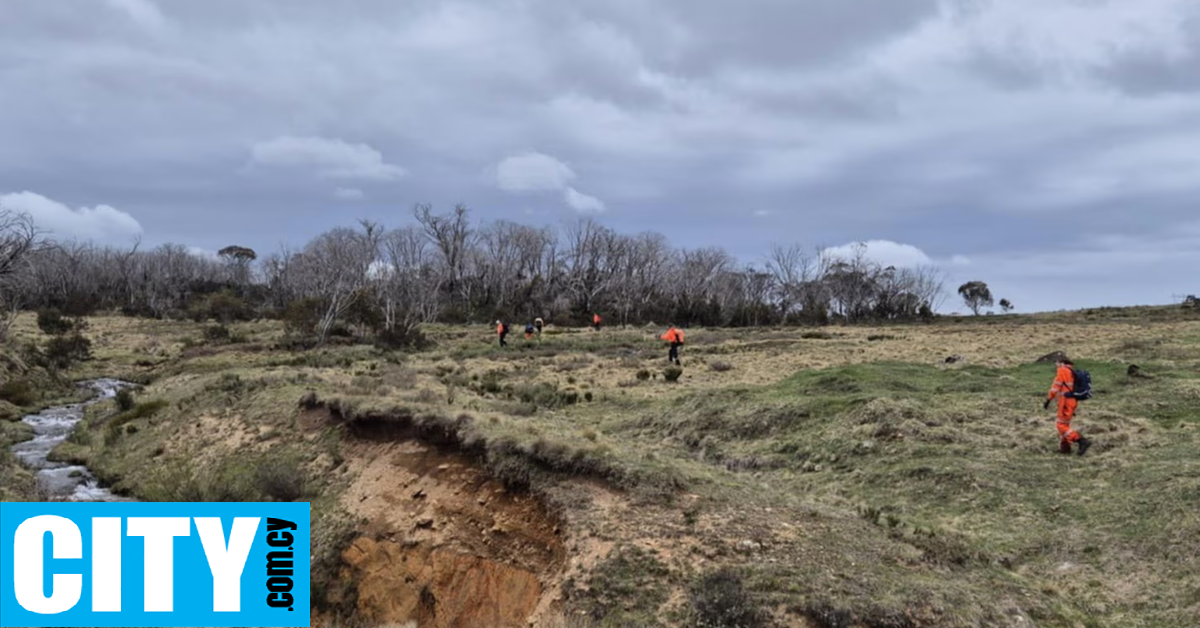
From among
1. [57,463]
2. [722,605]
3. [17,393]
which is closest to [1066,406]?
[722,605]

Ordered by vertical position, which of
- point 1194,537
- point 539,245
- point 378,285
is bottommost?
point 1194,537

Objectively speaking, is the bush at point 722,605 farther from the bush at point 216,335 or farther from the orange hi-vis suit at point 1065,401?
the bush at point 216,335

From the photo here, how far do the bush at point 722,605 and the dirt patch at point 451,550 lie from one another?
6.69ft

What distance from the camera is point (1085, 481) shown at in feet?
37.2

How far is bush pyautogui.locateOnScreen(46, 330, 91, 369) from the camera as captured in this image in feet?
112

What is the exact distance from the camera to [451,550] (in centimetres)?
1050

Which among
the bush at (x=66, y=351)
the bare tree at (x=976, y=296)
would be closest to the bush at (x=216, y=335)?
the bush at (x=66, y=351)

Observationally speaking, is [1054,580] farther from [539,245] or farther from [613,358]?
[539,245]

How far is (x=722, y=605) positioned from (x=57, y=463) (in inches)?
743

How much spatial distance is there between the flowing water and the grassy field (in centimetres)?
57

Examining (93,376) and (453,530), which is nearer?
(453,530)

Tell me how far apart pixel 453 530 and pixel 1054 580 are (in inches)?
311

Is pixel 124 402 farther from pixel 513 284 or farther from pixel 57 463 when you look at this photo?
pixel 513 284

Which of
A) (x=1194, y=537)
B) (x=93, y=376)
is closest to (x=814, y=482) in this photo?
(x=1194, y=537)
